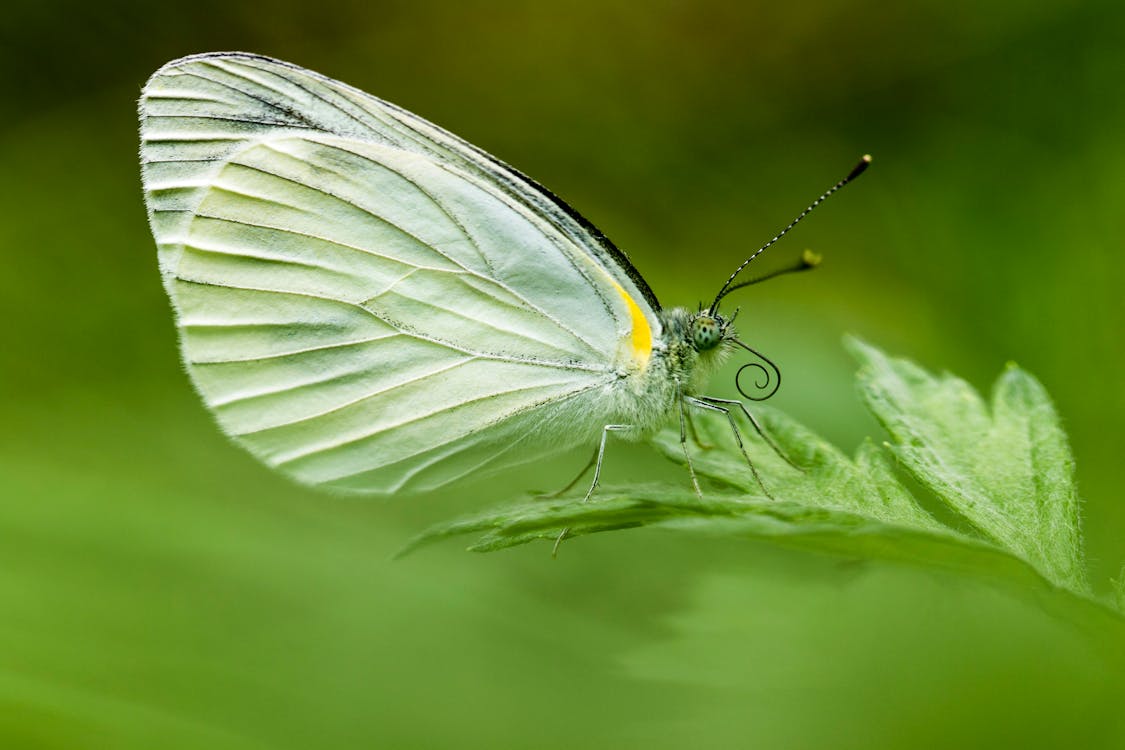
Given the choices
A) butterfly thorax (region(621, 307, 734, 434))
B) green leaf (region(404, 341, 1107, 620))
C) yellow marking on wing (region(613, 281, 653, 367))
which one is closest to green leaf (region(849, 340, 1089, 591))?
green leaf (region(404, 341, 1107, 620))

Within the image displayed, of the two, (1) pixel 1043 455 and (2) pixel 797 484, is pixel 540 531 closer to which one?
(2) pixel 797 484

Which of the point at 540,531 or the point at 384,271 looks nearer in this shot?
the point at 540,531

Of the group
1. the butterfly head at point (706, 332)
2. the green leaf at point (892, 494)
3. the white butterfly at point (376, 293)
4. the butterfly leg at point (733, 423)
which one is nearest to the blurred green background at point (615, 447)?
the green leaf at point (892, 494)

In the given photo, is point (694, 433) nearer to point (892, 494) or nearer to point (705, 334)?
point (705, 334)

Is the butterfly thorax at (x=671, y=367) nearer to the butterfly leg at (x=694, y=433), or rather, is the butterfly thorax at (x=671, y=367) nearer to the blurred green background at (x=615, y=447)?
the butterfly leg at (x=694, y=433)

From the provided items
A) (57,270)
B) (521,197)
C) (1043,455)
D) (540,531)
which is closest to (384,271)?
(521,197)

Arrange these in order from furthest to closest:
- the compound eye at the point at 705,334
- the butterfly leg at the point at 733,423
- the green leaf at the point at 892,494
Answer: the compound eye at the point at 705,334, the butterfly leg at the point at 733,423, the green leaf at the point at 892,494

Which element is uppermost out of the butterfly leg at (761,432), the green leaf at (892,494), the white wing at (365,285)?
the white wing at (365,285)
